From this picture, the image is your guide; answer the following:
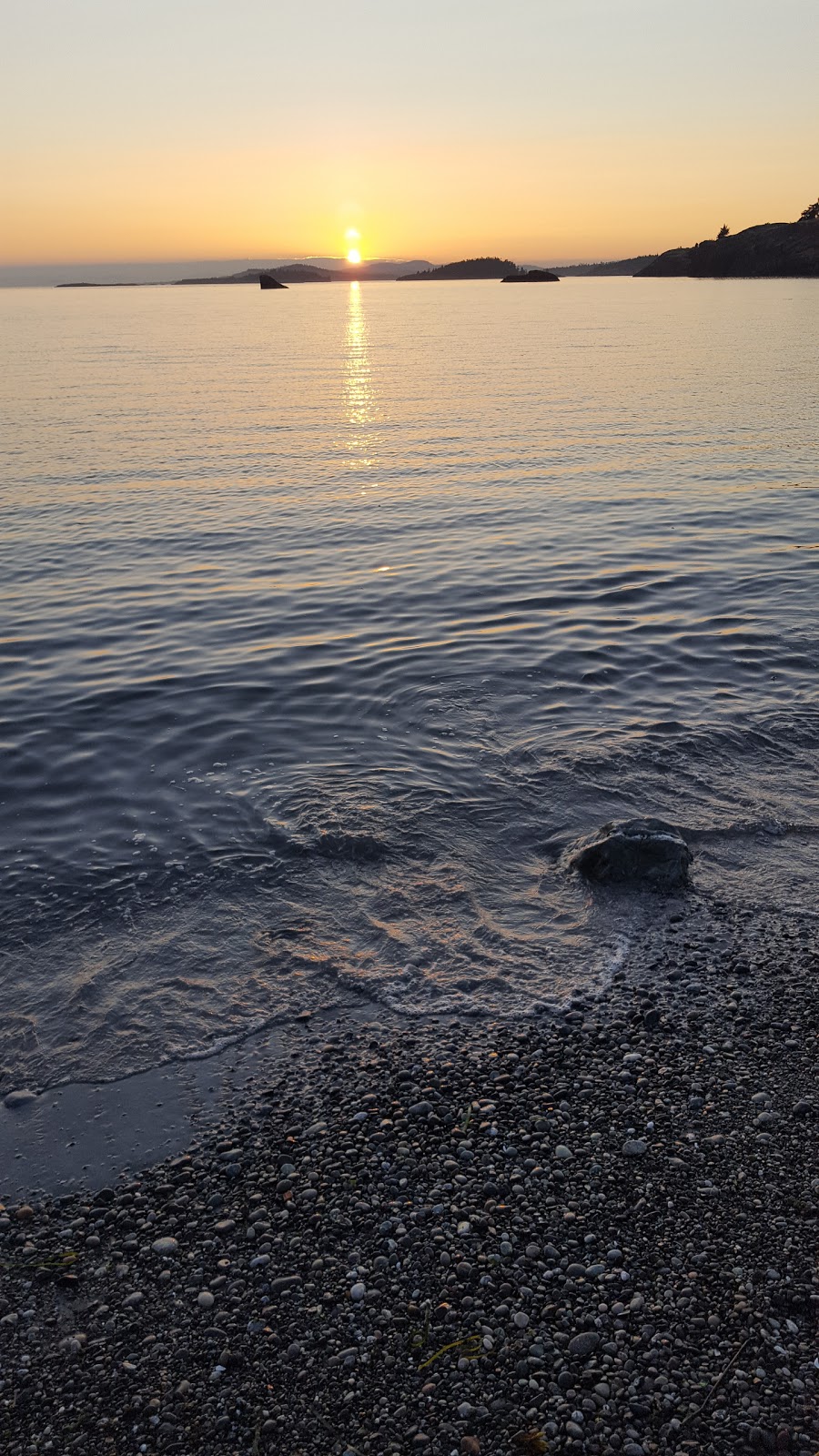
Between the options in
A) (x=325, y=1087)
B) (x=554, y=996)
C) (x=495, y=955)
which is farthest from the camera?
(x=495, y=955)

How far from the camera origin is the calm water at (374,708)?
35.7 feet

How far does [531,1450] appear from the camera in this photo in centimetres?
553

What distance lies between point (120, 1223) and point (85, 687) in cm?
1323

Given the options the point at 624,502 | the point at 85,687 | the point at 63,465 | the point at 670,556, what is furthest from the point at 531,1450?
the point at 63,465

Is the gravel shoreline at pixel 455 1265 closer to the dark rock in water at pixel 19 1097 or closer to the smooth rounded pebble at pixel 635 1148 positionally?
the smooth rounded pebble at pixel 635 1148

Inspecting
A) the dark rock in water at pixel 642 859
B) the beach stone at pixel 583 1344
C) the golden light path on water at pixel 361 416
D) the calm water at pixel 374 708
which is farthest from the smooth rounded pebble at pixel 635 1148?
the golden light path on water at pixel 361 416

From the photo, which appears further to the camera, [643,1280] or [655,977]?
[655,977]

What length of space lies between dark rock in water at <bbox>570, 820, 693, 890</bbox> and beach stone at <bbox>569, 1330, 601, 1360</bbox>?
20.7 ft

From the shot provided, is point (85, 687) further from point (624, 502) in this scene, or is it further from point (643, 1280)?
point (624, 502)

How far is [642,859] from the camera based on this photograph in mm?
11953

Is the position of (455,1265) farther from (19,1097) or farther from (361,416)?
(361,416)

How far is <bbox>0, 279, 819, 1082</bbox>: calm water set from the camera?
10.9m

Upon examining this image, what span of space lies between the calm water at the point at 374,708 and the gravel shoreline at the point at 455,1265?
5.20 feet

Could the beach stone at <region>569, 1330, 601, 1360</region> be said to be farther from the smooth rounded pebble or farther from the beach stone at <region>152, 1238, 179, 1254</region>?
the beach stone at <region>152, 1238, 179, 1254</region>
